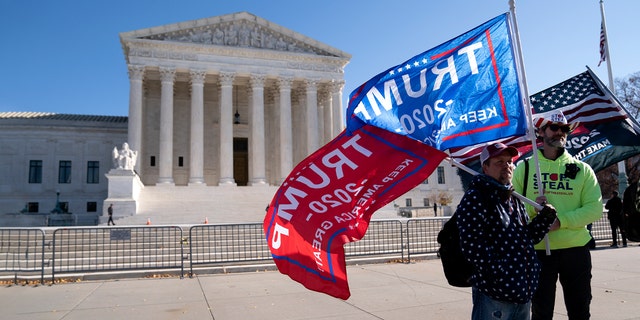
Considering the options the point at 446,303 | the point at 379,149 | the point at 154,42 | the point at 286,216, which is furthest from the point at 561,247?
the point at 154,42

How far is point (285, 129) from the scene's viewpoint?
40219mm

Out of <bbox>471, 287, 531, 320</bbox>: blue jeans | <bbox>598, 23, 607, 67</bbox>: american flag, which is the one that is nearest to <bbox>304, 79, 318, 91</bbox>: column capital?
<bbox>598, 23, 607, 67</bbox>: american flag

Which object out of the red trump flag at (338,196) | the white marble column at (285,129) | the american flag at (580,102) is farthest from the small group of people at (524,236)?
the white marble column at (285,129)

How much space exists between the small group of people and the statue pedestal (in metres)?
29.1

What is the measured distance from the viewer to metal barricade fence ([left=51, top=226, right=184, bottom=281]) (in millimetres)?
11508

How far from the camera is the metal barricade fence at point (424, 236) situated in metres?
13.7

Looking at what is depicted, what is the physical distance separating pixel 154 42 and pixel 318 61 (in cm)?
1383

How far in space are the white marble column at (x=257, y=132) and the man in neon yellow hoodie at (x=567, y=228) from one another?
35.3 meters

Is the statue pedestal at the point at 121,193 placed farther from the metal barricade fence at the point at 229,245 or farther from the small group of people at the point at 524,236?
the small group of people at the point at 524,236

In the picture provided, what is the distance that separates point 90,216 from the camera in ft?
133

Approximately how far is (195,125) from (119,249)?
88.7ft

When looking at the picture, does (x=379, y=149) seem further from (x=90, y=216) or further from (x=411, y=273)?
(x=90, y=216)

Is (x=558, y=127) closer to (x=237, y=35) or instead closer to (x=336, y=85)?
(x=237, y=35)

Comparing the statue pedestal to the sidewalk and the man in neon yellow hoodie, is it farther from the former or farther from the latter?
the man in neon yellow hoodie
